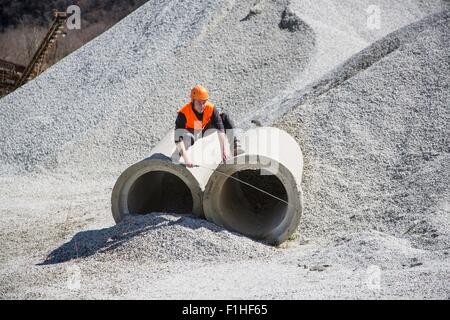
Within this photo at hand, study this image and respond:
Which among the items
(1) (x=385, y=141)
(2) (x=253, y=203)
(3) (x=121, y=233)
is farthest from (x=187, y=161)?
(1) (x=385, y=141)

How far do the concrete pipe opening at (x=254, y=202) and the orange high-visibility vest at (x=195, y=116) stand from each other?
0.66 m

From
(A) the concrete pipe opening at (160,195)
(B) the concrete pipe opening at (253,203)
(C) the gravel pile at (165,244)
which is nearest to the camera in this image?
(C) the gravel pile at (165,244)

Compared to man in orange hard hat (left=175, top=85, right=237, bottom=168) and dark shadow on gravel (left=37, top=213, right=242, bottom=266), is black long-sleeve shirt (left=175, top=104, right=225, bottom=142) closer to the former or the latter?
man in orange hard hat (left=175, top=85, right=237, bottom=168)

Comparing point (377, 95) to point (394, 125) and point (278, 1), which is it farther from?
point (278, 1)

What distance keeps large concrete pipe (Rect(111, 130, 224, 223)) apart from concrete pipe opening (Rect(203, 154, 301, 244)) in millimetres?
221

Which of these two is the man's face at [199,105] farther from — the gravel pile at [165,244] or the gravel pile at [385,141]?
the gravel pile at [385,141]

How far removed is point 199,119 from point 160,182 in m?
1.64

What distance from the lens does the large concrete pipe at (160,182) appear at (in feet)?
29.1

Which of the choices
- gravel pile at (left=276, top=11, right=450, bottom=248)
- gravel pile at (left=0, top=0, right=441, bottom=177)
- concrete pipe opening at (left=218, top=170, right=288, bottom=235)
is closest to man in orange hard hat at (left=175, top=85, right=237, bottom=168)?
concrete pipe opening at (left=218, top=170, right=288, bottom=235)

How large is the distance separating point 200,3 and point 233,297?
43.9 ft

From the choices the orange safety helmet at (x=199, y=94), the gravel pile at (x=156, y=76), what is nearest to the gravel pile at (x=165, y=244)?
Result: the orange safety helmet at (x=199, y=94)

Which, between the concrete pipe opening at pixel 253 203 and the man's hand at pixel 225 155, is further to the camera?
the concrete pipe opening at pixel 253 203
